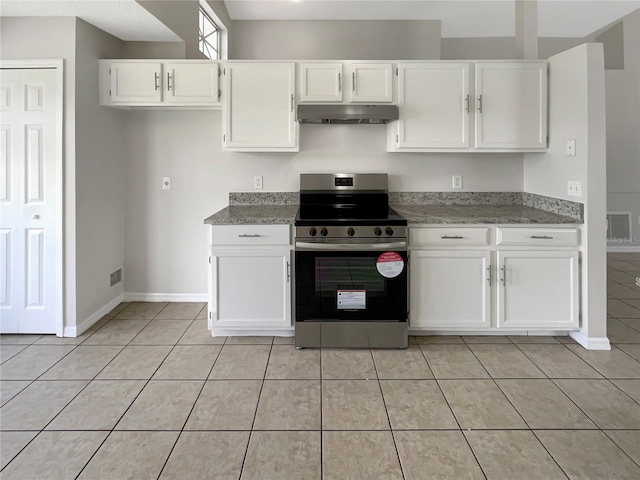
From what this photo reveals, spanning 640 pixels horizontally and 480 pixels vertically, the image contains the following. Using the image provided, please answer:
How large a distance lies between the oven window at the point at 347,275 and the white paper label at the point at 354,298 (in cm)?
3

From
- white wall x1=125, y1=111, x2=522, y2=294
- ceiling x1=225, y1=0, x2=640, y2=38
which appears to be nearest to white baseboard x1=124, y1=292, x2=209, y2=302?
white wall x1=125, y1=111, x2=522, y2=294

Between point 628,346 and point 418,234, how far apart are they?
1638 mm

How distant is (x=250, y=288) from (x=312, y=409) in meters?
1.11

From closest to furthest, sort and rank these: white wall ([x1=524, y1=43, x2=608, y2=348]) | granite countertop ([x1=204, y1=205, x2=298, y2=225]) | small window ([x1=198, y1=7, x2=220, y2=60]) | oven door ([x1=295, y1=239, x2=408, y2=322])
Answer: white wall ([x1=524, y1=43, x2=608, y2=348]), oven door ([x1=295, y1=239, x2=408, y2=322]), granite countertop ([x1=204, y1=205, x2=298, y2=225]), small window ([x1=198, y1=7, x2=220, y2=60])

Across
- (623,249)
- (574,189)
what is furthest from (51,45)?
(623,249)

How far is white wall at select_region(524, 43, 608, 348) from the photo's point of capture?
9.25ft

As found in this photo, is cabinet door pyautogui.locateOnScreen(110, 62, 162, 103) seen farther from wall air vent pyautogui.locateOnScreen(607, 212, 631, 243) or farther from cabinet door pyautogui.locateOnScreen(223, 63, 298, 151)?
wall air vent pyautogui.locateOnScreen(607, 212, 631, 243)

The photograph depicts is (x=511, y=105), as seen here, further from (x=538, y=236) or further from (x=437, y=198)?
(x=538, y=236)

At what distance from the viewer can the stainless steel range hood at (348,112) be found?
3.15 meters

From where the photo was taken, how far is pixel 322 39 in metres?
4.86

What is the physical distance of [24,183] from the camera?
10.1 feet

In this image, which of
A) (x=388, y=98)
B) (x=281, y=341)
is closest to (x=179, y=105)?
(x=388, y=98)

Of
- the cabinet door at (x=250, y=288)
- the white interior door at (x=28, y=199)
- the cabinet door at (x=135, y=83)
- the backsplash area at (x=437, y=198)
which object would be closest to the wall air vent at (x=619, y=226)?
the backsplash area at (x=437, y=198)

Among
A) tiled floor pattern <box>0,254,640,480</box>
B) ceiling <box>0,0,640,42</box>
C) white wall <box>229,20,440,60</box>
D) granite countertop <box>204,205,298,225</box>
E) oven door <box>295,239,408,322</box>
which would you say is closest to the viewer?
tiled floor pattern <box>0,254,640,480</box>
